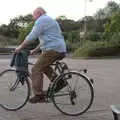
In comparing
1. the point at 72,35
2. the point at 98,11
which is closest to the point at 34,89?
the point at 72,35

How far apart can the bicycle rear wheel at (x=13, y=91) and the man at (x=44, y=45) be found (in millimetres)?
279

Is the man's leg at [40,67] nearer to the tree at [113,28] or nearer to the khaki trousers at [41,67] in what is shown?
the khaki trousers at [41,67]

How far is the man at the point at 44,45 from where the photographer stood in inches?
330

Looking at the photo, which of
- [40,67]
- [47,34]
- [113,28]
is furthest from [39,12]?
[113,28]

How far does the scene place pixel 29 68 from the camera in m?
9.23

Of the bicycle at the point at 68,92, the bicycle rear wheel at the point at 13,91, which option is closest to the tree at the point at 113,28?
the bicycle rear wheel at the point at 13,91

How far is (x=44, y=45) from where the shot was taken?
27.8 ft

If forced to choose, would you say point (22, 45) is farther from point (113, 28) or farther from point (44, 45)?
point (113, 28)

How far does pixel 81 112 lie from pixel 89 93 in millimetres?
338

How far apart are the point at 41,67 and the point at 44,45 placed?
37 cm

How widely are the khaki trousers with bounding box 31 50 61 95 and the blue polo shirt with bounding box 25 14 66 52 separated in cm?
10

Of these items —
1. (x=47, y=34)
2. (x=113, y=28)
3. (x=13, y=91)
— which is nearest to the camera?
(x=47, y=34)

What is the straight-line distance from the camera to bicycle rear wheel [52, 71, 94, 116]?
8.38 m

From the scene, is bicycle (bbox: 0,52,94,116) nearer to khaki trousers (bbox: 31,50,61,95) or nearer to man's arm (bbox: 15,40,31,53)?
khaki trousers (bbox: 31,50,61,95)
